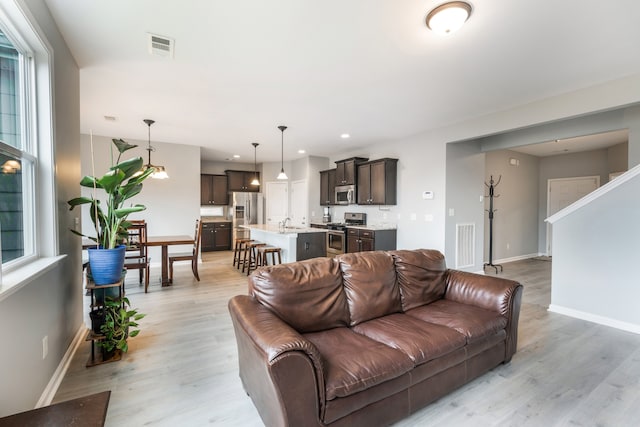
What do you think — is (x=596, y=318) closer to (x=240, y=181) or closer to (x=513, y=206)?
(x=513, y=206)

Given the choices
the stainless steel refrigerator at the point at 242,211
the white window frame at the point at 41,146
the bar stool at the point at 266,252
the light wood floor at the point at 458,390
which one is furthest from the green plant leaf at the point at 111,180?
the stainless steel refrigerator at the point at 242,211

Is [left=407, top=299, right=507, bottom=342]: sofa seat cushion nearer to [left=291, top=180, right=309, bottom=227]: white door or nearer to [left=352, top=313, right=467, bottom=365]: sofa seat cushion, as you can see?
[left=352, top=313, right=467, bottom=365]: sofa seat cushion

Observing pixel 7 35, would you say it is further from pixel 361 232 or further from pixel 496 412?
pixel 361 232

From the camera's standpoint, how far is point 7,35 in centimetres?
174

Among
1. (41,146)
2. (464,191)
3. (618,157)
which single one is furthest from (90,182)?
(618,157)

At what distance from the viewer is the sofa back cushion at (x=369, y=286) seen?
2.19 metres

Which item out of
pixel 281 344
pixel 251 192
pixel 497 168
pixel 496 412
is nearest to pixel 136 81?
pixel 281 344

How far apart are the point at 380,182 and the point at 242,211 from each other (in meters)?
4.33

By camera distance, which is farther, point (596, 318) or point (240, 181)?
point (240, 181)

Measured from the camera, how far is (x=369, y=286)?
2.26 metres

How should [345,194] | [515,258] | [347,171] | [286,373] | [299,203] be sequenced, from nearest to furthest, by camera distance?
[286,373]
[347,171]
[345,194]
[515,258]
[299,203]

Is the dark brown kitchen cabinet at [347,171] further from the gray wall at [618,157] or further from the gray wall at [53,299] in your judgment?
the gray wall at [618,157]

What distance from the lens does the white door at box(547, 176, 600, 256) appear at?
22.5ft

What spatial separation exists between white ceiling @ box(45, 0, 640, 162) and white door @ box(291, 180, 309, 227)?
3.43 meters
